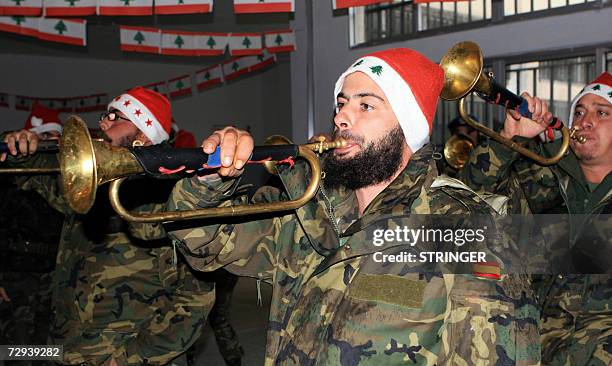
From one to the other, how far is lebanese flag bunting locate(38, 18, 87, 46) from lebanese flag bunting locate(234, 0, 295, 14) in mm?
2553

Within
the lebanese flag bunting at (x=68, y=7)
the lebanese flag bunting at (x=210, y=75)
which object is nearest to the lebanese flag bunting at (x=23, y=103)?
the lebanese flag bunting at (x=210, y=75)

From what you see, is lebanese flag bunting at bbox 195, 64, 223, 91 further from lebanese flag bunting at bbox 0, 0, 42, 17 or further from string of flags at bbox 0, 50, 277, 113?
lebanese flag bunting at bbox 0, 0, 42, 17

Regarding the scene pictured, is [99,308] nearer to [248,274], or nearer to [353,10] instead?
[248,274]

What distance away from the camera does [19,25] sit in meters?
6.45

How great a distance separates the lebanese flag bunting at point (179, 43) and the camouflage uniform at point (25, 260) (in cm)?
418

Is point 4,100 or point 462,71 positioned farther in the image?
point 4,100

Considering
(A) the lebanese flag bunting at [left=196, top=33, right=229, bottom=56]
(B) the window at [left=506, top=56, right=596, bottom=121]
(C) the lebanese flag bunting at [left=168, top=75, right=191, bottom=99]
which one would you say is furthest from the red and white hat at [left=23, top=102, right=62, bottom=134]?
(C) the lebanese flag bunting at [left=168, top=75, right=191, bottom=99]

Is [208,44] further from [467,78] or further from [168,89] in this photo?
[467,78]

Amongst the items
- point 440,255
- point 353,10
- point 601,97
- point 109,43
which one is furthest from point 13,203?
point 109,43

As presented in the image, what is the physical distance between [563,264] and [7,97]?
42.7 feet

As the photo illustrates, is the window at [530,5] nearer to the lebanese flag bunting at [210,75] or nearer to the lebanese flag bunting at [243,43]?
the lebanese flag bunting at [243,43]

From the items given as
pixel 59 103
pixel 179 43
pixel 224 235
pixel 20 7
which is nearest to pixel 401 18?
pixel 179 43

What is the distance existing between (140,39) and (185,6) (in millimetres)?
2512

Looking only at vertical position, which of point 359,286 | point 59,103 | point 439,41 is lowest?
point 359,286
